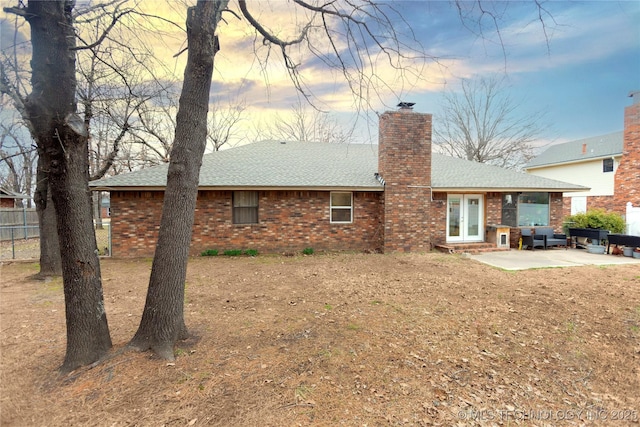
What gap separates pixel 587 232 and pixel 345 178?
31.1 ft

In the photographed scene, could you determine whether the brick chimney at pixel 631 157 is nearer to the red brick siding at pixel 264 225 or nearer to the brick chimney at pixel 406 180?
the brick chimney at pixel 406 180

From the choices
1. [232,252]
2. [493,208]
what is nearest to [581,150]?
[493,208]

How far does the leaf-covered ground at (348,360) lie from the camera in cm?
262

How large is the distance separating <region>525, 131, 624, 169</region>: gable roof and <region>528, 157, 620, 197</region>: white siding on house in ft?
1.38

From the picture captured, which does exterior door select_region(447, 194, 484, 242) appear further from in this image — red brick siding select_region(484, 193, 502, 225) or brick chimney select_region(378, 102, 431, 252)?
brick chimney select_region(378, 102, 431, 252)

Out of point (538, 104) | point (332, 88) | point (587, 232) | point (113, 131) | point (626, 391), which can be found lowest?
point (626, 391)

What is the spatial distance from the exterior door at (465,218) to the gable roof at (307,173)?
72 centimetres

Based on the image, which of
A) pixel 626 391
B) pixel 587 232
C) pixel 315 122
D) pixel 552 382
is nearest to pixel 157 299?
pixel 552 382

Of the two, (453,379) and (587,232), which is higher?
(587,232)

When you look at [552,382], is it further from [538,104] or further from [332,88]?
[538,104]

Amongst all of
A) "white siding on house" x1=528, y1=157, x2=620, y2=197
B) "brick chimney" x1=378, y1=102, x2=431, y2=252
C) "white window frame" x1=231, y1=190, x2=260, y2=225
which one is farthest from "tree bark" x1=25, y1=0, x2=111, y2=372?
"white siding on house" x1=528, y1=157, x2=620, y2=197

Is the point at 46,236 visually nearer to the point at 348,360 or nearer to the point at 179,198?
the point at 179,198

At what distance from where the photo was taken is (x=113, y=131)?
578 inches

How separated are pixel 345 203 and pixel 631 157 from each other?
15984 millimetres
